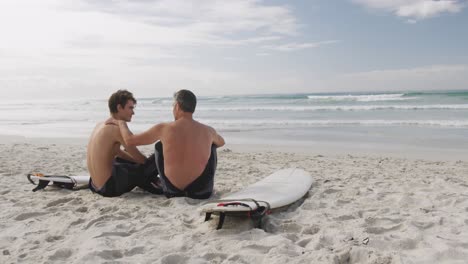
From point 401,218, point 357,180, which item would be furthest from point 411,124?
point 401,218

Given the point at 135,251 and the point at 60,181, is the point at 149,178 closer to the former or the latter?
the point at 60,181

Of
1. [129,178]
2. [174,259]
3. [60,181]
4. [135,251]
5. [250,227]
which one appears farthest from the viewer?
[60,181]

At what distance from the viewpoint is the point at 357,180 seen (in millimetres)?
5648

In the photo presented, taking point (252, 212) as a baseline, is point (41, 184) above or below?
below

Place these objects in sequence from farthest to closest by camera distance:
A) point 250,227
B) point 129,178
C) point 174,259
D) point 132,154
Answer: point 129,178 → point 132,154 → point 250,227 → point 174,259

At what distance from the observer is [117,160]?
15.0 ft

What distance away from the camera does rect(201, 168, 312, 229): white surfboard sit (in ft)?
11.4

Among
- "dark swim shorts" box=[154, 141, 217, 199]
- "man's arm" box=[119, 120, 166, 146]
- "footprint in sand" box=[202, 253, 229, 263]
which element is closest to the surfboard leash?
"footprint in sand" box=[202, 253, 229, 263]

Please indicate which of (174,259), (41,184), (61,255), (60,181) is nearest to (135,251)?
(174,259)

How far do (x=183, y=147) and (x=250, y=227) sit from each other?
1180 millimetres

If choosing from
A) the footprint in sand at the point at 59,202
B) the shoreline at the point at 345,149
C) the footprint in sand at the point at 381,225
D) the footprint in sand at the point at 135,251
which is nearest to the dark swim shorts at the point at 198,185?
the footprint in sand at the point at 59,202

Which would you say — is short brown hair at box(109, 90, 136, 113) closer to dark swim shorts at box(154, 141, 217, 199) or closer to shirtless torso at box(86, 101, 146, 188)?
shirtless torso at box(86, 101, 146, 188)

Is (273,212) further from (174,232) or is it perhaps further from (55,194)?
(55,194)

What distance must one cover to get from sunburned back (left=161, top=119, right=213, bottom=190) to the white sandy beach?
1.11 ft
